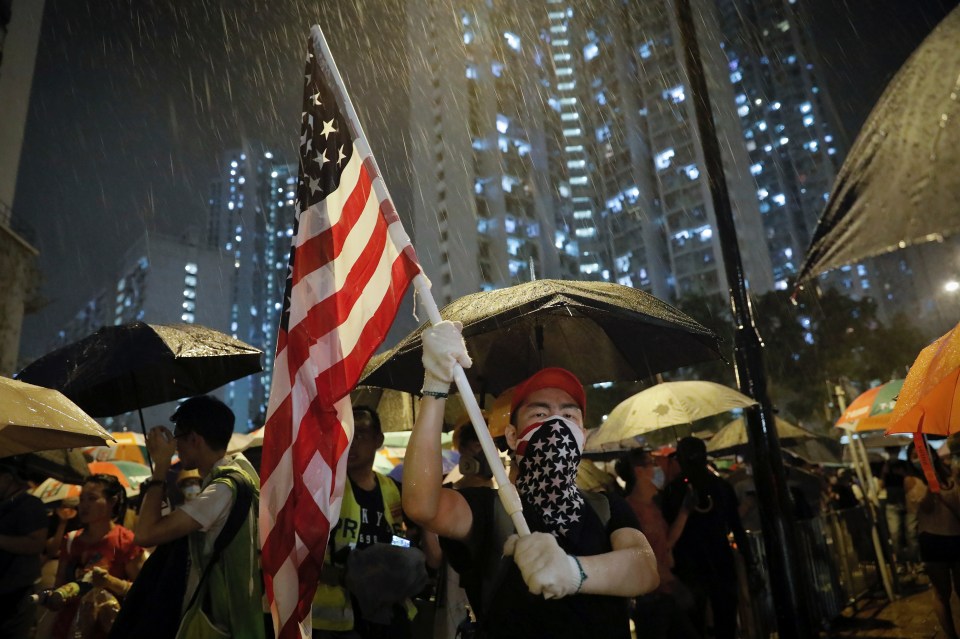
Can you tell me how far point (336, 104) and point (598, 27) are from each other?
408 ft

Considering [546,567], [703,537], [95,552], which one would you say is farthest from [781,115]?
[546,567]

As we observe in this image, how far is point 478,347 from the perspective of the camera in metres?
5.34

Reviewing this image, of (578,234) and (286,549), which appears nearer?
(286,549)

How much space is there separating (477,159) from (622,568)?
8650 cm

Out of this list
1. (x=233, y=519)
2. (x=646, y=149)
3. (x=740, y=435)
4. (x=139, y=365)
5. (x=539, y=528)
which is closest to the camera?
(x=539, y=528)

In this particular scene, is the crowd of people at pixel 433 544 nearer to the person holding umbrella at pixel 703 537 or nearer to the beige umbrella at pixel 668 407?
the person holding umbrella at pixel 703 537

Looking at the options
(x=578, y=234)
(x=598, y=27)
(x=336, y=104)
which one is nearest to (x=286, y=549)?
(x=336, y=104)

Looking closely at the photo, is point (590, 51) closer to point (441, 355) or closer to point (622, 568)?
point (441, 355)

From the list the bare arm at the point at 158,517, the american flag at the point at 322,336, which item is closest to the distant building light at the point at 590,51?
the american flag at the point at 322,336

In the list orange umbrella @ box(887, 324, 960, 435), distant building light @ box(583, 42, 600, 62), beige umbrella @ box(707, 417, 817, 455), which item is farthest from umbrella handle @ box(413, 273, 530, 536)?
distant building light @ box(583, 42, 600, 62)

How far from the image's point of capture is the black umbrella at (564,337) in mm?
3773

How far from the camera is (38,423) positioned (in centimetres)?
326

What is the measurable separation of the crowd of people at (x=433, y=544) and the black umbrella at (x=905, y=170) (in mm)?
1347

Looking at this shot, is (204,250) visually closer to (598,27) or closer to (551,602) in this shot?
(598,27)
